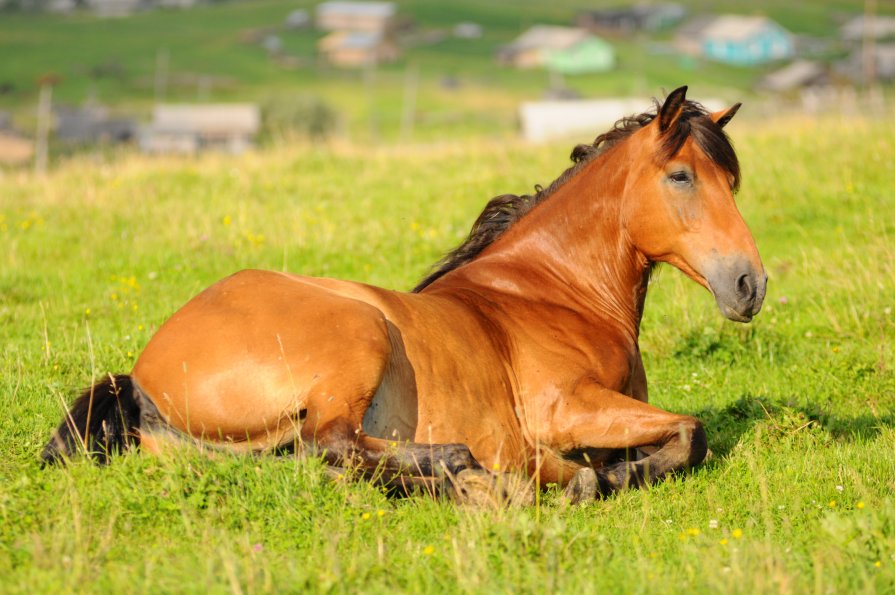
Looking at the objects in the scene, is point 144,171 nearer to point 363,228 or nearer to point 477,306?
point 363,228

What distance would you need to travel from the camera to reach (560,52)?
111 m

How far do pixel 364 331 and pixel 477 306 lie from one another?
1.13m

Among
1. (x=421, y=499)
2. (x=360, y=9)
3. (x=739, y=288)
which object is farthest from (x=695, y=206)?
(x=360, y=9)

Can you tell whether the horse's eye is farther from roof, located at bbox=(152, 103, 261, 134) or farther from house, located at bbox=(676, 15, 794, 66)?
house, located at bbox=(676, 15, 794, 66)

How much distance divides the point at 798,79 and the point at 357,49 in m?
47.7

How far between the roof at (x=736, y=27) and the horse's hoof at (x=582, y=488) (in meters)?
121

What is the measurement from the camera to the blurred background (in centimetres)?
6900

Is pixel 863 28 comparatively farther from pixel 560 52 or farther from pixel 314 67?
pixel 314 67

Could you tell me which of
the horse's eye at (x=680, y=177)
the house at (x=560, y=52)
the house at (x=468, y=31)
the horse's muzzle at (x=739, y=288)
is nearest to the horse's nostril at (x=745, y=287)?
the horse's muzzle at (x=739, y=288)

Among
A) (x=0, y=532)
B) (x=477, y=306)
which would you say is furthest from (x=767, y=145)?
(x=0, y=532)

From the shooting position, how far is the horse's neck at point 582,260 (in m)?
6.48

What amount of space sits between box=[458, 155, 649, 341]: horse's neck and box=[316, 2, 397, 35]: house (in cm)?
11705

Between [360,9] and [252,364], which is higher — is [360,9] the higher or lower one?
the higher one

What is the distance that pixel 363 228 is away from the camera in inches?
488
